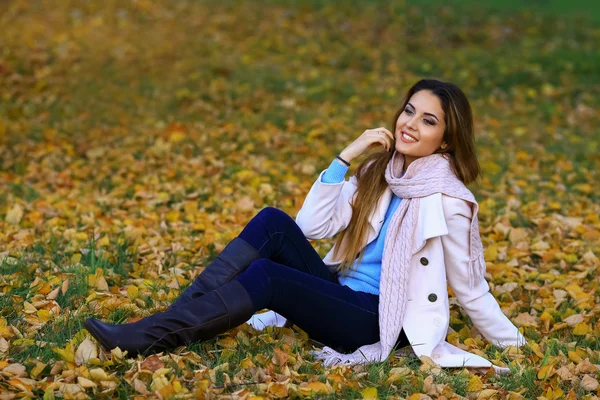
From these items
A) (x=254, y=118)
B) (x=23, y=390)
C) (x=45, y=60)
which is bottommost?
(x=23, y=390)

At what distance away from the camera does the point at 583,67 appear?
366 inches

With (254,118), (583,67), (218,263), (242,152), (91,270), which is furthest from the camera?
(583,67)

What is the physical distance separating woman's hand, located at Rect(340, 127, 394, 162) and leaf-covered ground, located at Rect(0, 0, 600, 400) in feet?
2.67

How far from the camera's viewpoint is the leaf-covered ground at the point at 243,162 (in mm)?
2826

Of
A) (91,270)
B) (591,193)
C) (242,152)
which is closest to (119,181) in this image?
(242,152)

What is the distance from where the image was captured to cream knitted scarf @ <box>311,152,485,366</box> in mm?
2953

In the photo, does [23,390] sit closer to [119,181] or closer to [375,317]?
[375,317]

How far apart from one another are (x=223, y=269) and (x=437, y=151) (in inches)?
41.9

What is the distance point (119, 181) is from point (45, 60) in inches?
150

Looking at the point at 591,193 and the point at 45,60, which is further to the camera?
the point at 45,60

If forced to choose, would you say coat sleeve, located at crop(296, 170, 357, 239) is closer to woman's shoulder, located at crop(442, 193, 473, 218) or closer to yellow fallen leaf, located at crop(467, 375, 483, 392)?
woman's shoulder, located at crop(442, 193, 473, 218)

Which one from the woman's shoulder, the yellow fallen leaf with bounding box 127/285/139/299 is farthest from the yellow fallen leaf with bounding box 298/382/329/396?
the yellow fallen leaf with bounding box 127/285/139/299

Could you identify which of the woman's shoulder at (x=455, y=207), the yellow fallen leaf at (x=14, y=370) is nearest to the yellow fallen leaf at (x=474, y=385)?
the woman's shoulder at (x=455, y=207)

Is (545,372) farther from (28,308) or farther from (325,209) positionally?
(28,308)
